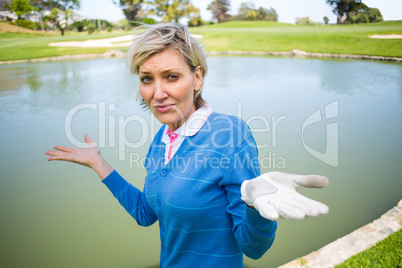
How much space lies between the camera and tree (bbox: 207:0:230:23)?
4625cm

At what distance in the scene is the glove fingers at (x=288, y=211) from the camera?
583 mm

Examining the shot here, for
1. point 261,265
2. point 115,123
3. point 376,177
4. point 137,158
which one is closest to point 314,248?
point 261,265

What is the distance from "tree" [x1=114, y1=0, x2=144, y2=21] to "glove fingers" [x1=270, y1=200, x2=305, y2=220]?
40375 mm

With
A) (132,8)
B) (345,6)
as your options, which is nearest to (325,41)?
(345,6)

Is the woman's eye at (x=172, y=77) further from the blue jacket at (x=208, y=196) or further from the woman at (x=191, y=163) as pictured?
the blue jacket at (x=208, y=196)

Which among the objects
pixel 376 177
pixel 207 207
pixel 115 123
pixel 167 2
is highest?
pixel 167 2

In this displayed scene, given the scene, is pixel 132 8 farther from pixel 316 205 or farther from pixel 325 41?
pixel 316 205

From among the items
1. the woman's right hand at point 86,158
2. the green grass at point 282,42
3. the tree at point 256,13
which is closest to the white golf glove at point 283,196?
the woman's right hand at point 86,158

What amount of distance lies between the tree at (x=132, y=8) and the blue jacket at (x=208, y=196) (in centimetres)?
3996

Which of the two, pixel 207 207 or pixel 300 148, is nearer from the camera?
pixel 207 207

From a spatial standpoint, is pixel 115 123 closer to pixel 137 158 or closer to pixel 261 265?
pixel 137 158

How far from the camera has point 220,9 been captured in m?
46.6

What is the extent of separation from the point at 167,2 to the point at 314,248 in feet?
121

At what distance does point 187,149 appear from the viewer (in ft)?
3.27
